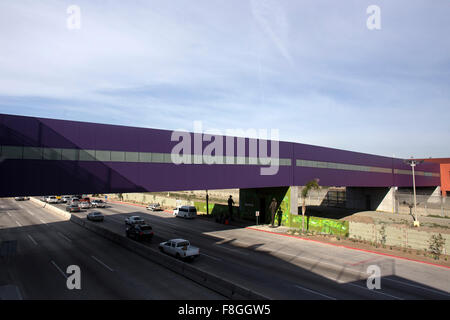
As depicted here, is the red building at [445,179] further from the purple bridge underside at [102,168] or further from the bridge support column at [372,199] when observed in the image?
the purple bridge underside at [102,168]

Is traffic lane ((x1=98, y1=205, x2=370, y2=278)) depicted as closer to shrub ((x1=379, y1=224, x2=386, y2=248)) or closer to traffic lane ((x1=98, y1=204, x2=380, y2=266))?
traffic lane ((x1=98, y1=204, x2=380, y2=266))

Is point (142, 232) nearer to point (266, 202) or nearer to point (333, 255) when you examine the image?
point (333, 255)

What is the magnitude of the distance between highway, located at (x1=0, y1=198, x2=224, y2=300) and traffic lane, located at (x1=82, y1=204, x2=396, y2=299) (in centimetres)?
287

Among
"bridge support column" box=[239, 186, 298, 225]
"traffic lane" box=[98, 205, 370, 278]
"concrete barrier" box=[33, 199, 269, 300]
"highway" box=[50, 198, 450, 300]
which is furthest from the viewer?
"bridge support column" box=[239, 186, 298, 225]

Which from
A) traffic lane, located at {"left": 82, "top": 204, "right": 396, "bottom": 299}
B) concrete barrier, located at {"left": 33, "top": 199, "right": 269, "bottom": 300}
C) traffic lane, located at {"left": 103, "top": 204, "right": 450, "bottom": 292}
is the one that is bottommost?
traffic lane, located at {"left": 103, "top": 204, "right": 450, "bottom": 292}

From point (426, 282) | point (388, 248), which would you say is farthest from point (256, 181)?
point (426, 282)

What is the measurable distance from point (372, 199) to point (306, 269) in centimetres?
4860

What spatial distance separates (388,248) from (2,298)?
2990 cm

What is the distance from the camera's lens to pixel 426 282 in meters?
18.2

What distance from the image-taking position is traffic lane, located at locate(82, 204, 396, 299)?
600 inches

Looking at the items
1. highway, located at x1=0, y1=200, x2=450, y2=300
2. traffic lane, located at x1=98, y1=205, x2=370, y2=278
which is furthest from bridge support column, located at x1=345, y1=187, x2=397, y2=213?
traffic lane, located at x1=98, y1=205, x2=370, y2=278

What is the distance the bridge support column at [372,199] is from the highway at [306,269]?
3741 centimetres
